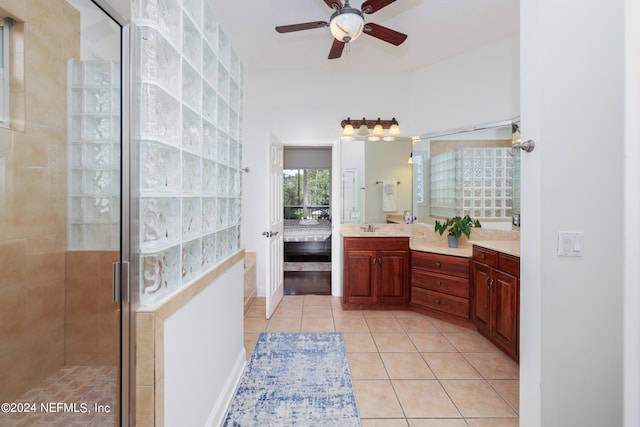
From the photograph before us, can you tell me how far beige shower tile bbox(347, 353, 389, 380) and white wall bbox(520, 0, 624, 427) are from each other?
1051 millimetres

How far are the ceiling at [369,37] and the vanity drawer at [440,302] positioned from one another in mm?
2724

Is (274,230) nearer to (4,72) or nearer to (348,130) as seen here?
(348,130)

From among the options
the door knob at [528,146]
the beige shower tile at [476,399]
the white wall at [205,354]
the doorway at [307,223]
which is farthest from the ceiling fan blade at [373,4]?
the doorway at [307,223]

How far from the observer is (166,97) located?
1.17 meters

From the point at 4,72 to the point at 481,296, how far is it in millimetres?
3268

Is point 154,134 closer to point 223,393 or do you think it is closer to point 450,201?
point 223,393

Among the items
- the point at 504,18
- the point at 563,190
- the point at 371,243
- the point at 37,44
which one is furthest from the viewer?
the point at 371,243

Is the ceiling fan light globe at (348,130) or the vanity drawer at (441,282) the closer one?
the vanity drawer at (441,282)

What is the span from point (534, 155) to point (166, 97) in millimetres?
A: 1637

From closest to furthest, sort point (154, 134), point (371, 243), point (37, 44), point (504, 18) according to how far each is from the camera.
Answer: point (37, 44) → point (154, 134) → point (504, 18) → point (371, 243)

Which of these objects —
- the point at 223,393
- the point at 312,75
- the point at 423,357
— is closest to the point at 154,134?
the point at 223,393

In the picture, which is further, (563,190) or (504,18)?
(504,18)

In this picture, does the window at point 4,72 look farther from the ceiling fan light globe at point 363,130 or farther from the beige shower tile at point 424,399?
the ceiling fan light globe at point 363,130

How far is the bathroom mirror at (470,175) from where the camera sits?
10.2 ft
